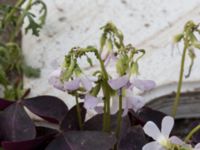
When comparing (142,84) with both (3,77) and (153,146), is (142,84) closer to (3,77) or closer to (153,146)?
(153,146)

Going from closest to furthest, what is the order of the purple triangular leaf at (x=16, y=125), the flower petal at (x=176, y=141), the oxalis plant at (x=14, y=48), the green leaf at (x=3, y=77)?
the flower petal at (x=176, y=141)
the purple triangular leaf at (x=16, y=125)
the green leaf at (x=3, y=77)
the oxalis plant at (x=14, y=48)

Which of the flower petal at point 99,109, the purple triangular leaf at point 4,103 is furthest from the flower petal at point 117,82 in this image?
the purple triangular leaf at point 4,103

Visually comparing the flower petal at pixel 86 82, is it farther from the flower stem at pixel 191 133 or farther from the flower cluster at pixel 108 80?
the flower stem at pixel 191 133

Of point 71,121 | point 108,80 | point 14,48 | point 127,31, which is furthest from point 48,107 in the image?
point 127,31

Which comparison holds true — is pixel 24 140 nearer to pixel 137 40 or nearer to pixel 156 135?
pixel 156 135

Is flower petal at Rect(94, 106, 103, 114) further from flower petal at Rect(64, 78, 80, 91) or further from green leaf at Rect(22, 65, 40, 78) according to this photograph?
green leaf at Rect(22, 65, 40, 78)

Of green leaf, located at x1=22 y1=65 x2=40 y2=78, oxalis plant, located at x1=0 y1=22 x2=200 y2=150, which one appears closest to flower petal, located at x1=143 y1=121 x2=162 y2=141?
oxalis plant, located at x1=0 y1=22 x2=200 y2=150

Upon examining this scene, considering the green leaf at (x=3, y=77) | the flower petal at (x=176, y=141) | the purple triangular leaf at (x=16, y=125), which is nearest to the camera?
the flower petal at (x=176, y=141)
